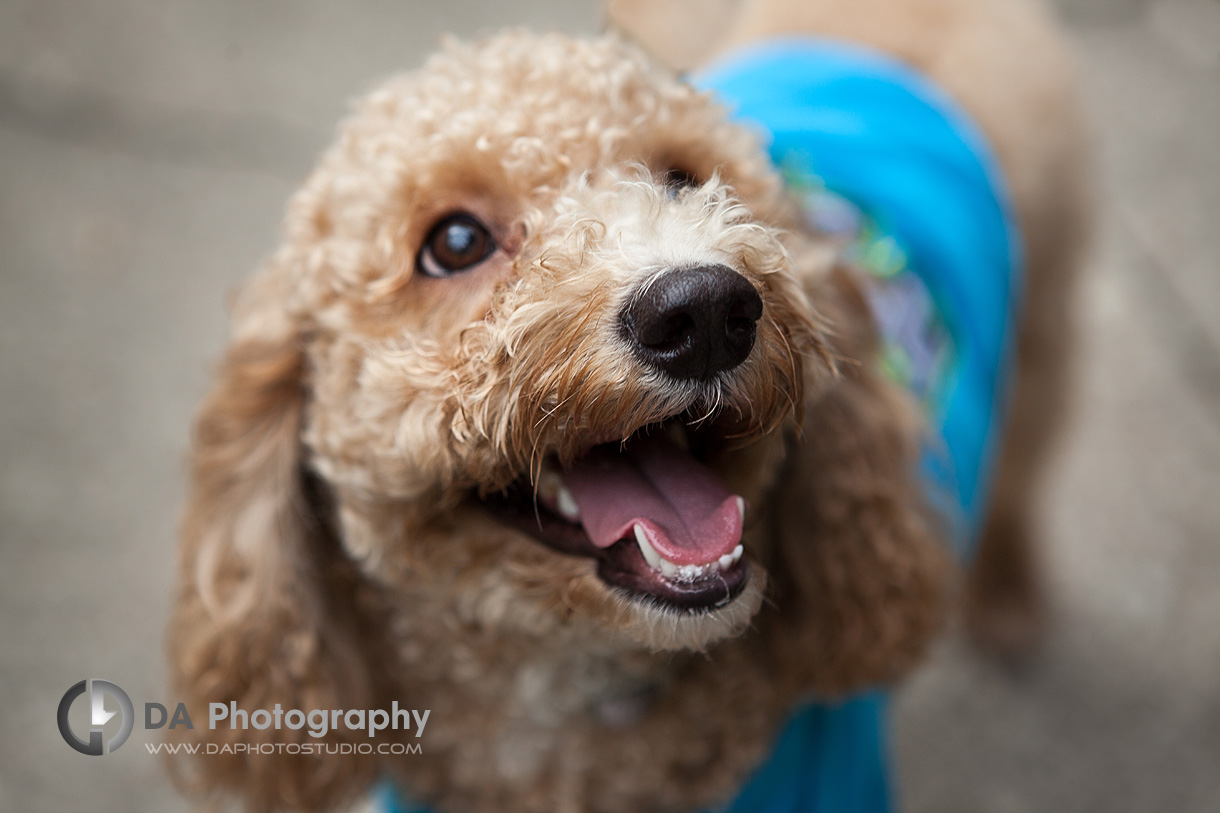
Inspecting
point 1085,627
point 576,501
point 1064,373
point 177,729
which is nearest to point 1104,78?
point 1064,373

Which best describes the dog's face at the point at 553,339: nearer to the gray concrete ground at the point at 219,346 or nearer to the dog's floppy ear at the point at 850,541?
the dog's floppy ear at the point at 850,541

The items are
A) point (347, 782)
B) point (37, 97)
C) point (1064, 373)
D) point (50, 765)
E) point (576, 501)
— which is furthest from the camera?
point (37, 97)

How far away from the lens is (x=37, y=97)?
327cm

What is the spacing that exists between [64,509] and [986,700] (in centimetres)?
250

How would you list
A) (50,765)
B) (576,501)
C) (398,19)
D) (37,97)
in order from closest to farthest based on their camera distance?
(576,501) → (50,765) → (37,97) → (398,19)

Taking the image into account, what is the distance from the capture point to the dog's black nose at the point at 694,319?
0.93 metres

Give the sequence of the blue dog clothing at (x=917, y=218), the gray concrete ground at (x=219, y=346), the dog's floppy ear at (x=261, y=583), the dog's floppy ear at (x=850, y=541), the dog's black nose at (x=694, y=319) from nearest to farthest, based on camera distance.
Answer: the dog's black nose at (x=694, y=319) < the dog's floppy ear at (x=261, y=583) < the dog's floppy ear at (x=850, y=541) < the blue dog clothing at (x=917, y=218) < the gray concrete ground at (x=219, y=346)

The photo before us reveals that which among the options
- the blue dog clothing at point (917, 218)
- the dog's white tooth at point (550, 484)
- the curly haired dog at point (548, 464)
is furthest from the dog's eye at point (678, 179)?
the blue dog clothing at point (917, 218)

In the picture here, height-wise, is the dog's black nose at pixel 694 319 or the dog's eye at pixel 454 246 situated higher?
the dog's eye at pixel 454 246

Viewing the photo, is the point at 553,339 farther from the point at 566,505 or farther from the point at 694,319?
the point at 566,505

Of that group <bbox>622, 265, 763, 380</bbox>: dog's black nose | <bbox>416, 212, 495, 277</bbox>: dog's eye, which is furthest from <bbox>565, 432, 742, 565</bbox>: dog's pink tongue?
<bbox>416, 212, 495, 277</bbox>: dog's eye

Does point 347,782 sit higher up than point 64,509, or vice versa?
point 64,509

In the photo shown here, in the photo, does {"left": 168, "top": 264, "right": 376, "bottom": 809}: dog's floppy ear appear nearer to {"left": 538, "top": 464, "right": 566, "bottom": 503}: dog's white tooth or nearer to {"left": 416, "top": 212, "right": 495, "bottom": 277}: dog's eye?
{"left": 416, "top": 212, "right": 495, "bottom": 277}: dog's eye

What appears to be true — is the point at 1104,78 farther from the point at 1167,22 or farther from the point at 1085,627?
the point at 1085,627
